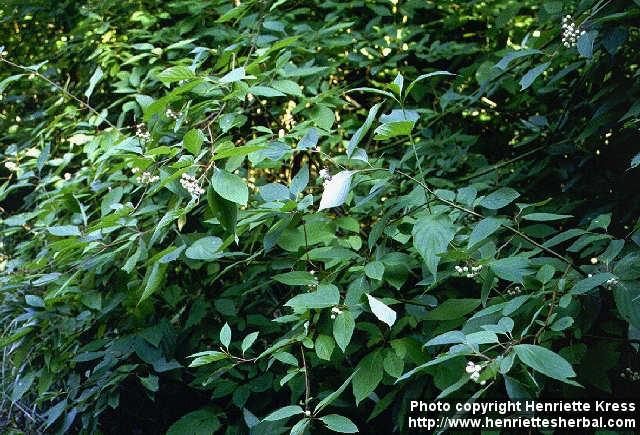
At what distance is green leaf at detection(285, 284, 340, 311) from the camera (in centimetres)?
131

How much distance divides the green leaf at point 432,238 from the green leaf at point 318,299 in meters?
0.20

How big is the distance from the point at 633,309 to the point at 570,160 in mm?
1068

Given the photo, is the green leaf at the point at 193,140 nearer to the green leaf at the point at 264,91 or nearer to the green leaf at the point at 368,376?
the green leaf at the point at 264,91

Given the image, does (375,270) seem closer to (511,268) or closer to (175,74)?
(511,268)

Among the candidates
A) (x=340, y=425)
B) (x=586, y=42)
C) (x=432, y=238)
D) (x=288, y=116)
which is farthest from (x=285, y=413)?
(x=288, y=116)

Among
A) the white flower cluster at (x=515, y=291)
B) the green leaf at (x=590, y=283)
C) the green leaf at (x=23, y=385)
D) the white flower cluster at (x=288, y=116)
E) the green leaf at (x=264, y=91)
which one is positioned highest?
the green leaf at (x=264, y=91)

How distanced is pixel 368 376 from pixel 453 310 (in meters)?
0.24

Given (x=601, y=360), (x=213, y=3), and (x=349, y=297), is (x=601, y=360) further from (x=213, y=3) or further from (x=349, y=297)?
(x=213, y=3)

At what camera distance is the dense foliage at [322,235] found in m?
1.35

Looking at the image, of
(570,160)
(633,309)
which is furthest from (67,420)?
(570,160)

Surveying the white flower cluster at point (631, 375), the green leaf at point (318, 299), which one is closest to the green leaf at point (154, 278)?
the green leaf at point (318, 299)

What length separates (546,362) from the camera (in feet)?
3.35

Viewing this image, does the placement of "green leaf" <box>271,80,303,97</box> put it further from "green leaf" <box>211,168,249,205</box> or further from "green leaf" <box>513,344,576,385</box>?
"green leaf" <box>513,344,576,385</box>

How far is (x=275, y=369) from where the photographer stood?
1851mm
